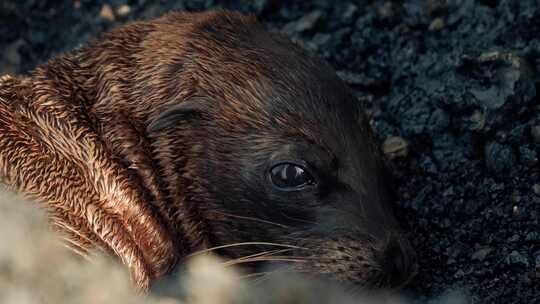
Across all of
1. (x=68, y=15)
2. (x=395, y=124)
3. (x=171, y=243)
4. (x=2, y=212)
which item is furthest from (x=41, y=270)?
(x=68, y=15)

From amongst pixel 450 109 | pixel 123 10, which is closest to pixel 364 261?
pixel 450 109

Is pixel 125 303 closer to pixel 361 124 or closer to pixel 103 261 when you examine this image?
pixel 103 261

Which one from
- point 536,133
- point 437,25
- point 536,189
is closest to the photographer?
point 536,189

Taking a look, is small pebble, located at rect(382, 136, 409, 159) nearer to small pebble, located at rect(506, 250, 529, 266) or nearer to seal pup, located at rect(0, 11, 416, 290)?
seal pup, located at rect(0, 11, 416, 290)

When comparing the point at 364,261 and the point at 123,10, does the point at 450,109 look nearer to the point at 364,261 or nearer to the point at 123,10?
the point at 364,261

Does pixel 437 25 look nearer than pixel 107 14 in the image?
Yes

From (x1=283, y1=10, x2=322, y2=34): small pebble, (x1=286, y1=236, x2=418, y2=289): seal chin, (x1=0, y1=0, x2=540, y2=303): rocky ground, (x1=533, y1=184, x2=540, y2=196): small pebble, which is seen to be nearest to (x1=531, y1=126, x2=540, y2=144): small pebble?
(x1=0, y1=0, x2=540, y2=303): rocky ground

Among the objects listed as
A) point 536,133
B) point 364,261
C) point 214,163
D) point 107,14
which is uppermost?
point 536,133
